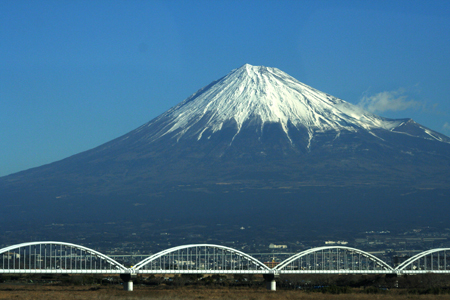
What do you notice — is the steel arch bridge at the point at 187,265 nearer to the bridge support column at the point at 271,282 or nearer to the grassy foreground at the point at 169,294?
the bridge support column at the point at 271,282

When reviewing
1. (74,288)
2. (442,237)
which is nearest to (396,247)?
(442,237)

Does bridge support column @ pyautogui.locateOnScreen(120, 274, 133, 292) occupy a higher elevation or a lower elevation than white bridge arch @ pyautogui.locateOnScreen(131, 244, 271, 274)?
lower

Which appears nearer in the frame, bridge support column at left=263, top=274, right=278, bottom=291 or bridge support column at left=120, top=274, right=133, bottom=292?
bridge support column at left=120, top=274, right=133, bottom=292

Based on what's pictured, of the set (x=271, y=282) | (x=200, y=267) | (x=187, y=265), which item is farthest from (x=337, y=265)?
(x=200, y=267)

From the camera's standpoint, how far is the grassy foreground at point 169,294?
67312 millimetres

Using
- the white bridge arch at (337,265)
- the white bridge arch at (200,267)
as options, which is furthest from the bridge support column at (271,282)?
the white bridge arch at (337,265)

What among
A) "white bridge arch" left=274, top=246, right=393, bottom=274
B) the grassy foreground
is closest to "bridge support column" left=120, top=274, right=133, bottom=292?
the grassy foreground

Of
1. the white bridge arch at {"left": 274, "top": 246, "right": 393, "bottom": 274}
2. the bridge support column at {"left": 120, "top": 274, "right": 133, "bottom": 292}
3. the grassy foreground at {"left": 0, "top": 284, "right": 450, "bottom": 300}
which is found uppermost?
the white bridge arch at {"left": 274, "top": 246, "right": 393, "bottom": 274}

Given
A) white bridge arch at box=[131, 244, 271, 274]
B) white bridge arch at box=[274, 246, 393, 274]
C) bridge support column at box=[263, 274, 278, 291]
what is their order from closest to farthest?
white bridge arch at box=[131, 244, 271, 274] → bridge support column at box=[263, 274, 278, 291] → white bridge arch at box=[274, 246, 393, 274]

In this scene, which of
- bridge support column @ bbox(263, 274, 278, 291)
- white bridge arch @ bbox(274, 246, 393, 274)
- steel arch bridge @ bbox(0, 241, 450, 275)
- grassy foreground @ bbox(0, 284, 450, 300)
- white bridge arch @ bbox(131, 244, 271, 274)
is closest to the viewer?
grassy foreground @ bbox(0, 284, 450, 300)

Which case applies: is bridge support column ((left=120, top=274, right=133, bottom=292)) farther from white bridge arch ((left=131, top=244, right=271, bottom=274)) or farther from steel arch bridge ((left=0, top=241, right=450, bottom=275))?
white bridge arch ((left=131, top=244, right=271, bottom=274))

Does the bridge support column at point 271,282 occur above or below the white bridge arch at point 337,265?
below

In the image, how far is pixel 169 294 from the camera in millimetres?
70312

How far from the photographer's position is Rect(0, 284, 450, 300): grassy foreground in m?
67.3
